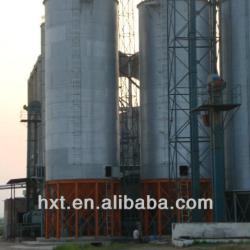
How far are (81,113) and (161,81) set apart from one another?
21.2 ft

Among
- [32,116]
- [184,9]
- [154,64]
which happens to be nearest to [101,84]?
[154,64]

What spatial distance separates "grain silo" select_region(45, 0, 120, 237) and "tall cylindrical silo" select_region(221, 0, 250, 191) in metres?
8.04

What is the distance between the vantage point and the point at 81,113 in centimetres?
4928

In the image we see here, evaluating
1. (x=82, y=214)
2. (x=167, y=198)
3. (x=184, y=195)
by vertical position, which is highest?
(x=184, y=195)

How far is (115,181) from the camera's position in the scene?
162 ft

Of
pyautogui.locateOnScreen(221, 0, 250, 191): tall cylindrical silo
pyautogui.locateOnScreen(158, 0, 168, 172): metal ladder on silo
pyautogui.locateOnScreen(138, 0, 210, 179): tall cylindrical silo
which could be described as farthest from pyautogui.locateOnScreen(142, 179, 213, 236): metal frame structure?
pyautogui.locateOnScreen(221, 0, 250, 191): tall cylindrical silo

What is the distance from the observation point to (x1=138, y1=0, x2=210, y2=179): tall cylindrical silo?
50034 mm

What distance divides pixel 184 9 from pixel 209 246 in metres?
21.8

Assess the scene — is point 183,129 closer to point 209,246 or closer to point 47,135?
point 47,135

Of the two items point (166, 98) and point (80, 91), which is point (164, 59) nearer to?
point (166, 98)

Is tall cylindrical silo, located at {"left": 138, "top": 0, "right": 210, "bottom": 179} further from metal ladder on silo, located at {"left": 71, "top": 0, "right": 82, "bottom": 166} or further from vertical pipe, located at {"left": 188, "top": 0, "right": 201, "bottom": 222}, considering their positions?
metal ladder on silo, located at {"left": 71, "top": 0, "right": 82, "bottom": 166}

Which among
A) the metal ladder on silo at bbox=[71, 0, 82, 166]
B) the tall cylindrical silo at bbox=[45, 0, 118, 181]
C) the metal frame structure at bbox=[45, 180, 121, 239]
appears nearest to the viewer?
the metal frame structure at bbox=[45, 180, 121, 239]

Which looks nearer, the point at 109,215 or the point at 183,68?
the point at 109,215

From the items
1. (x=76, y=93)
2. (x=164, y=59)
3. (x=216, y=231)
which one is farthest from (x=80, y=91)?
(x=216, y=231)
